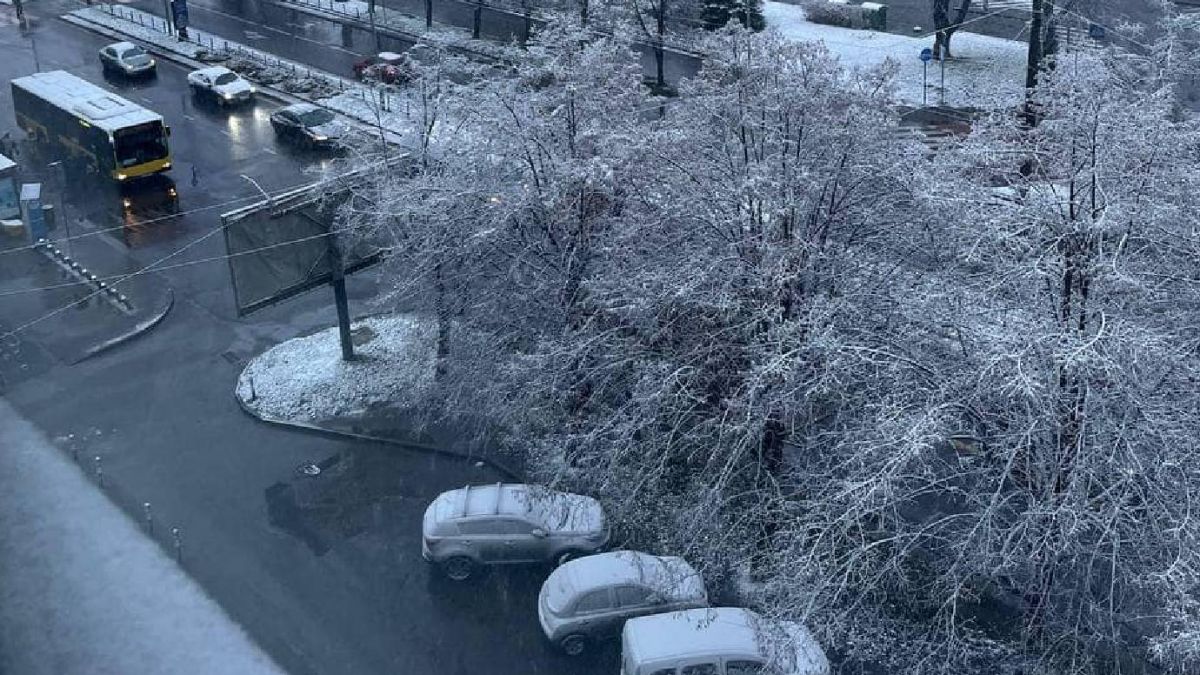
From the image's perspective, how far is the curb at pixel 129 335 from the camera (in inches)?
1020

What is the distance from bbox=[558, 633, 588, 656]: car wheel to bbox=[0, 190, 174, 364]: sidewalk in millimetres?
14490

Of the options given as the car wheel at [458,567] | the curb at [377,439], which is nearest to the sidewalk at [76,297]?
the curb at [377,439]

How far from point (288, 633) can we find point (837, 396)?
946 cm

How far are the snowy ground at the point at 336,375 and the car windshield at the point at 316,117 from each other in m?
13.1

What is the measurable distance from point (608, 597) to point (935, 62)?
3010cm

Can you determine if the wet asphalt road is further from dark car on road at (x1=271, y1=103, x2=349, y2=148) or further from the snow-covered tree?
dark car on road at (x1=271, y1=103, x2=349, y2=148)

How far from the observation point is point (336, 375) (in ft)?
81.3

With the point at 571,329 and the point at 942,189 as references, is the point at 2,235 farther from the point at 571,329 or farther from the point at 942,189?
the point at 942,189

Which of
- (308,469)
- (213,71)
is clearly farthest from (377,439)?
(213,71)

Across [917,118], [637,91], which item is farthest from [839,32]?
[637,91]

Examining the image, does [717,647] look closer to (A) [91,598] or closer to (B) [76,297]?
(A) [91,598]

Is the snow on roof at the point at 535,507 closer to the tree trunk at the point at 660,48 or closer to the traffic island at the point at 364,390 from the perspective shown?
the traffic island at the point at 364,390

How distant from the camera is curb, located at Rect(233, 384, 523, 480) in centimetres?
2219

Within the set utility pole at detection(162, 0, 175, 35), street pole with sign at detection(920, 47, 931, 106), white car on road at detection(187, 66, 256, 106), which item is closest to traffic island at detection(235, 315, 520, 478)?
white car on road at detection(187, 66, 256, 106)
